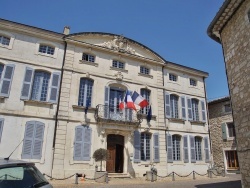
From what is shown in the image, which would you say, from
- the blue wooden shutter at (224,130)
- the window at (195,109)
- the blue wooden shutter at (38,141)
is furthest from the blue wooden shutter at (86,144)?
the blue wooden shutter at (224,130)

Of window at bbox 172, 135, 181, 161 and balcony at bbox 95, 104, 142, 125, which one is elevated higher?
balcony at bbox 95, 104, 142, 125

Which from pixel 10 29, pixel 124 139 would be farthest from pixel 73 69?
pixel 124 139

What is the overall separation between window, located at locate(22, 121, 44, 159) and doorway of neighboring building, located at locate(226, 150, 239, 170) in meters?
14.4

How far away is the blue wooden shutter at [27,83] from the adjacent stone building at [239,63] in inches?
369

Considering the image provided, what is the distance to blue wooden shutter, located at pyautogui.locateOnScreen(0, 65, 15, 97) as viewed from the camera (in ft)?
36.2

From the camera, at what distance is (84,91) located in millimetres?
13188

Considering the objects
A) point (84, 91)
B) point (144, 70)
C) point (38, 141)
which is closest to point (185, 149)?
point (144, 70)

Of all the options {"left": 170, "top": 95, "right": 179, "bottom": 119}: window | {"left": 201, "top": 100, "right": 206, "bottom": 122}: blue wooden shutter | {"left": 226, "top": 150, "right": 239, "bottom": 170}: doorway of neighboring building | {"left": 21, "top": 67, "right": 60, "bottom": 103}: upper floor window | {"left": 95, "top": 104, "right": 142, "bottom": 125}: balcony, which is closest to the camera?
{"left": 21, "top": 67, "right": 60, "bottom": 103}: upper floor window

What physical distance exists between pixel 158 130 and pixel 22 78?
8760mm

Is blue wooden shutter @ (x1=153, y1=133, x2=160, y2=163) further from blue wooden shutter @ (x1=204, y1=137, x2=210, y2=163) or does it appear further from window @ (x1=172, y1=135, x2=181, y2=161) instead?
blue wooden shutter @ (x1=204, y1=137, x2=210, y2=163)

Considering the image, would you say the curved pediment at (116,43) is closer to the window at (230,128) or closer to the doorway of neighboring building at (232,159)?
the window at (230,128)

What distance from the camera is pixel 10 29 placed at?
39.5 ft

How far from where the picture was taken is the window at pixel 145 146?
44.7 ft

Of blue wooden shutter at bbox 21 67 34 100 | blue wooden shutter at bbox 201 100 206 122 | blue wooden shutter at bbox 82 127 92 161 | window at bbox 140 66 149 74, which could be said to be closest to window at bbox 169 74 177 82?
window at bbox 140 66 149 74
